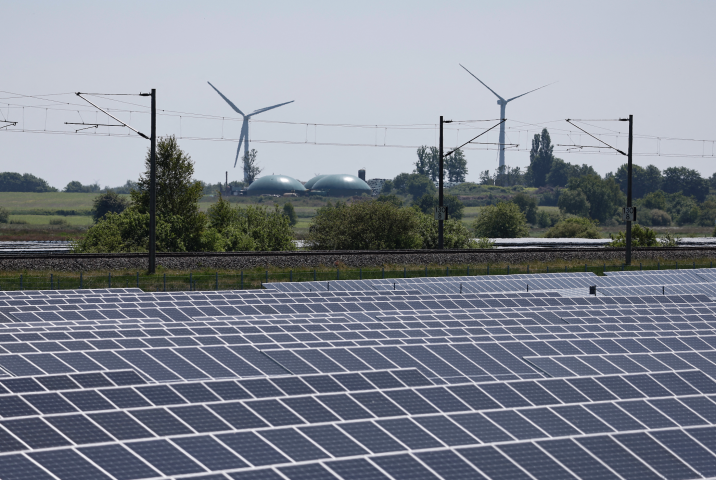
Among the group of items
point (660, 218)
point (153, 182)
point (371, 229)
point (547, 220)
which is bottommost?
point (371, 229)

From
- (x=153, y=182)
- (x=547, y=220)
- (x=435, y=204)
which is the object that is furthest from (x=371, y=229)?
(x=547, y=220)

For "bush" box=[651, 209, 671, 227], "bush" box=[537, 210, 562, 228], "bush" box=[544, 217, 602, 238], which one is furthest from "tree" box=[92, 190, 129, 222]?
"bush" box=[651, 209, 671, 227]

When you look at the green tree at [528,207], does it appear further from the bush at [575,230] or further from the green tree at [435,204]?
the bush at [575,230]

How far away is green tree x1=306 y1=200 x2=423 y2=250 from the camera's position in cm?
7400

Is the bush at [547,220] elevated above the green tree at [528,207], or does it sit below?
below

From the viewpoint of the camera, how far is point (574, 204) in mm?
186500

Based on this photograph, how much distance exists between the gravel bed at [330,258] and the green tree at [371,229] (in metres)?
11.8

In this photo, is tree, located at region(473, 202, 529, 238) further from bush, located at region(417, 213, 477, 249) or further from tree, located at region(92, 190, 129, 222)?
tree, located at region(92, 190, 129, 222)

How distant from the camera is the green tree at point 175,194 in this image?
7169 centimetres

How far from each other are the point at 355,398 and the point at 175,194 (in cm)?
5961

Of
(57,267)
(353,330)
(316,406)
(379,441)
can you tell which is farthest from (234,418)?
(57,267)

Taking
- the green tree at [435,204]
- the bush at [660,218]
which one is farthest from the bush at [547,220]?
the bush at [660,218]

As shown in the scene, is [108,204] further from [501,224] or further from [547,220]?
[547,220]

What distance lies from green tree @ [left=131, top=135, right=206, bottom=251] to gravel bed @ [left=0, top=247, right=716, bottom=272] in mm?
14713
